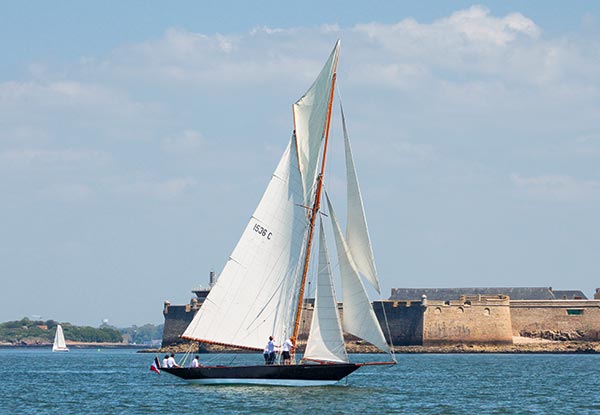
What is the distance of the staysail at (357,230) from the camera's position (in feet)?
141

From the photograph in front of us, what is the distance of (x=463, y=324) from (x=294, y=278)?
56.8 metres

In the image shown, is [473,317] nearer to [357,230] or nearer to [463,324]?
[463,324]

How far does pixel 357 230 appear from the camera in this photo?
43344mm

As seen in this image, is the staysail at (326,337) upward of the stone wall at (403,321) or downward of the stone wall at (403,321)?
downward

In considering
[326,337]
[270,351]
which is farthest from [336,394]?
[270,351]

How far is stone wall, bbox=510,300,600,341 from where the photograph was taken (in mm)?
104188

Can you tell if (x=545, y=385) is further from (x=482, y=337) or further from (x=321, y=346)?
(x=482, y=337)

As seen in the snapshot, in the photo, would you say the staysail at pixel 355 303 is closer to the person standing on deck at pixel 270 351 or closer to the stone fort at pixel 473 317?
the person standing on deck at pixel 270 351

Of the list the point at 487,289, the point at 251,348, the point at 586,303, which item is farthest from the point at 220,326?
the point at 487,289

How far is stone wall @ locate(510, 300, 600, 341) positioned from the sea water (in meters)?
35.6

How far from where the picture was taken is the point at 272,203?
4503 centimetres

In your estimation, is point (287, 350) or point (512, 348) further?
point (512, 348)

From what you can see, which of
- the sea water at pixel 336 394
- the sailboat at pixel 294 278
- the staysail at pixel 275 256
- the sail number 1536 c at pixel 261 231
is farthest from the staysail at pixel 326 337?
the sail number 1536 c at pixel 261 231

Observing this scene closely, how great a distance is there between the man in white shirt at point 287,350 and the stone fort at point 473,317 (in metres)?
49.1
